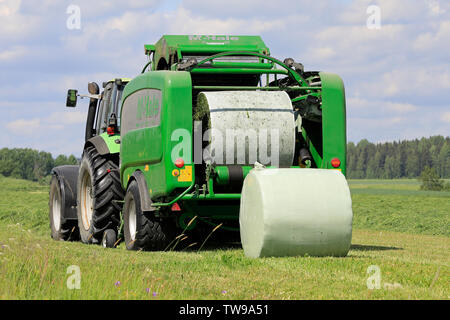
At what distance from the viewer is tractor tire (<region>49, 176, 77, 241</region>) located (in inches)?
615

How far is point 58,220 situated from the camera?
16469mm

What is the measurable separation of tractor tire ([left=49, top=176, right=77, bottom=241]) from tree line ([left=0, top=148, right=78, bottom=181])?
9954cm

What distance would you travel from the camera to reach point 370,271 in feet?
26.1

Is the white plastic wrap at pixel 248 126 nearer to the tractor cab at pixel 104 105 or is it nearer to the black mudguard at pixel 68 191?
the tractor cab at pixel 104 105

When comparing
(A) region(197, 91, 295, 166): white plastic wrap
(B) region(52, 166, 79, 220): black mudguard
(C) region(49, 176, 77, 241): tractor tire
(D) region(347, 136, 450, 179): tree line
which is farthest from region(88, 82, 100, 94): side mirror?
(D) region(347, 136, 450, 179): tree line

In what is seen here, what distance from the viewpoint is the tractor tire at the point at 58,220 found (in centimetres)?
1563

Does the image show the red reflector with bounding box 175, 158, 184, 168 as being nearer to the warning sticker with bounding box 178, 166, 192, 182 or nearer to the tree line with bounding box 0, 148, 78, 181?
the warning sticker with bounding box 178, 166, 192, 182

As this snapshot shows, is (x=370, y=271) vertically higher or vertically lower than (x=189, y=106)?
lower

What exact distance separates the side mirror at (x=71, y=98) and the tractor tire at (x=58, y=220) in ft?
6.84
